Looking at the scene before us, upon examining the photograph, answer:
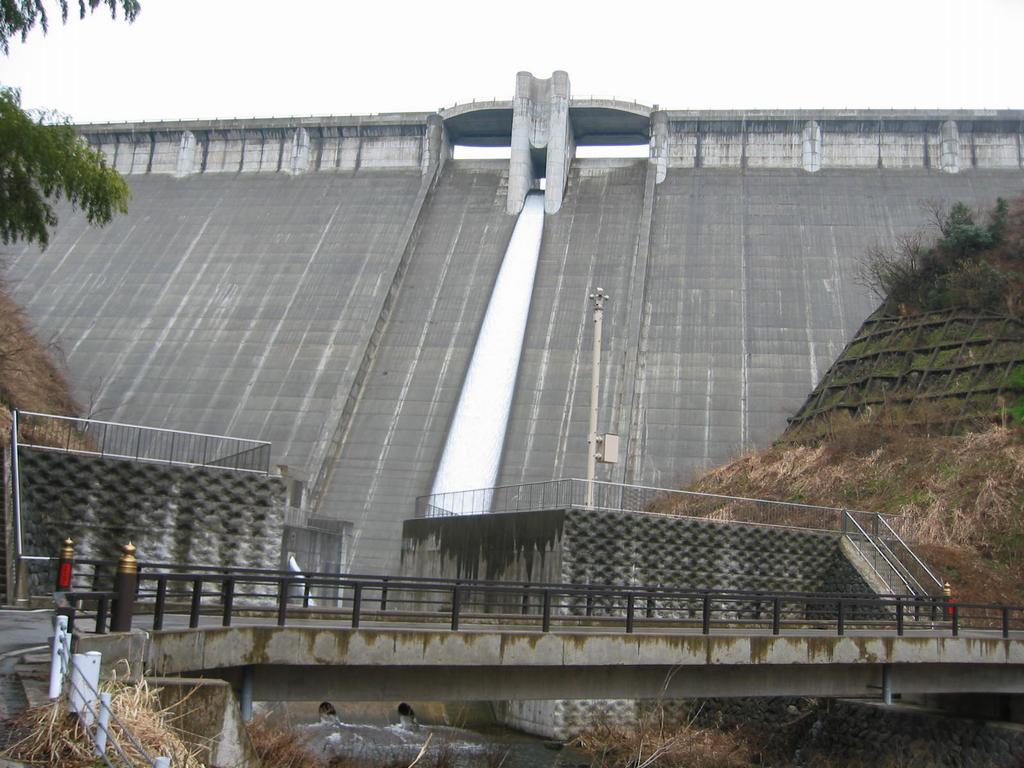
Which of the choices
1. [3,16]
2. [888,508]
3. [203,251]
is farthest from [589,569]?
[203,251]

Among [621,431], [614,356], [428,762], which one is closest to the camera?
[428,762]

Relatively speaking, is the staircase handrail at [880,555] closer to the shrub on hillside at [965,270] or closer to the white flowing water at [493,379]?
the shrub on hillside at [965,270]

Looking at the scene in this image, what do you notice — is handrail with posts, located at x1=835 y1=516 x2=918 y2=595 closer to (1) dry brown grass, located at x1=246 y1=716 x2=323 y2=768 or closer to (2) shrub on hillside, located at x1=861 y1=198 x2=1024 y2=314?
(2) shrub on hillside, located at x1=861 y1=198 x2=1024 y2=314

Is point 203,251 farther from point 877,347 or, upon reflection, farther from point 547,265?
point 877,347

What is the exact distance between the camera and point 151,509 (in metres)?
19.8

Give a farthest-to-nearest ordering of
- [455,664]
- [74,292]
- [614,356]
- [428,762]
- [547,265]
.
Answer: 1. [74,292]
2. [547,265]
3. [614,356]
4. [428,762]
5. [455,664]

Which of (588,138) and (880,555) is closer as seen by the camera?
(880,555)

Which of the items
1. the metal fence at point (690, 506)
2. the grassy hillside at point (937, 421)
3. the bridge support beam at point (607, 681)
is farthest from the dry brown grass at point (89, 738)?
the grassy hillside at point (937, 421)

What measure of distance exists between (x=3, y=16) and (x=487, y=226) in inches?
1298

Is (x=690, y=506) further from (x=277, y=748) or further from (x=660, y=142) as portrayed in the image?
(x=660, y=142)

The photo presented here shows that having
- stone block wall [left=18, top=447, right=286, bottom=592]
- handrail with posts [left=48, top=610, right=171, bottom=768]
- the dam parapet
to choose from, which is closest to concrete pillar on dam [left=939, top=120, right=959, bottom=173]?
the dam parapet

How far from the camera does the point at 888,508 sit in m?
24.8

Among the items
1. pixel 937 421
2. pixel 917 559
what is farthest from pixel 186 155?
pixel 917 559

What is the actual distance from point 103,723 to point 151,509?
1384 cm
